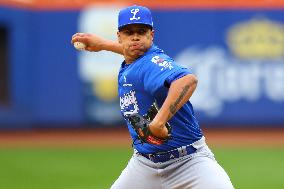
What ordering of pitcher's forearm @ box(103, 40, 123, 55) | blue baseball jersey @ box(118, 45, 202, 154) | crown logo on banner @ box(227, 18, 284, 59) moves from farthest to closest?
crown logo on banner @ box(227, 18, 284, 59), pitcher's forearm @ box(103, 40, 123, 55), blue baseball jersey @ box(118, 45, 202, 154)

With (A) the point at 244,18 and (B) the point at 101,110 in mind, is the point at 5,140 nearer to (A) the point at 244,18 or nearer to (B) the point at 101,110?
(B) the point at 101,110

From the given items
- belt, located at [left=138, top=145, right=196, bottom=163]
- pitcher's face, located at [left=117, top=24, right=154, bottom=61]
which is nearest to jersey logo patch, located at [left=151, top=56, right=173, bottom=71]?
pitcher's face, located at [left=117, top=24, right=154, bottom=61]

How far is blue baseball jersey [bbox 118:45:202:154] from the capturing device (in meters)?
5.33

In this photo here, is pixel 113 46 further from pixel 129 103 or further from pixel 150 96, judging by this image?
pixel 150 96

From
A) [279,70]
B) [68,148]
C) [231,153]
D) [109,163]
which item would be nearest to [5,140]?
[68,148]

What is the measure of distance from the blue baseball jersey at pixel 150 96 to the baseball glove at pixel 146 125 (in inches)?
7.2

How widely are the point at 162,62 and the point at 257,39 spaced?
9.88 meters

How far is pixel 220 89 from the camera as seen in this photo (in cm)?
1490

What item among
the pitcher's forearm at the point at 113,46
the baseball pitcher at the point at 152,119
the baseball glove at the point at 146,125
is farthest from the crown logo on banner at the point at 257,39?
the baseball glove at the point at 146,125

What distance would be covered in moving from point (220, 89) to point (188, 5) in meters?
1.83

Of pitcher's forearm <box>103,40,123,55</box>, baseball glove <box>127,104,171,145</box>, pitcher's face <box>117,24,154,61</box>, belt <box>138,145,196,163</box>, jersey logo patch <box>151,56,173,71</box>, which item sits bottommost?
belt <box>138,145,196,163</box>

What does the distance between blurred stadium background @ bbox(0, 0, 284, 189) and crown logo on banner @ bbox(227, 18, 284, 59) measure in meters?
0.02

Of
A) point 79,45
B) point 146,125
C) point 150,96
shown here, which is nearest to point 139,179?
point 150,96

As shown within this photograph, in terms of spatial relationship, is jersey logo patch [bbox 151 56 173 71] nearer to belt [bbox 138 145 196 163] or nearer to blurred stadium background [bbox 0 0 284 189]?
belt [bbox 138 145 196 163]
